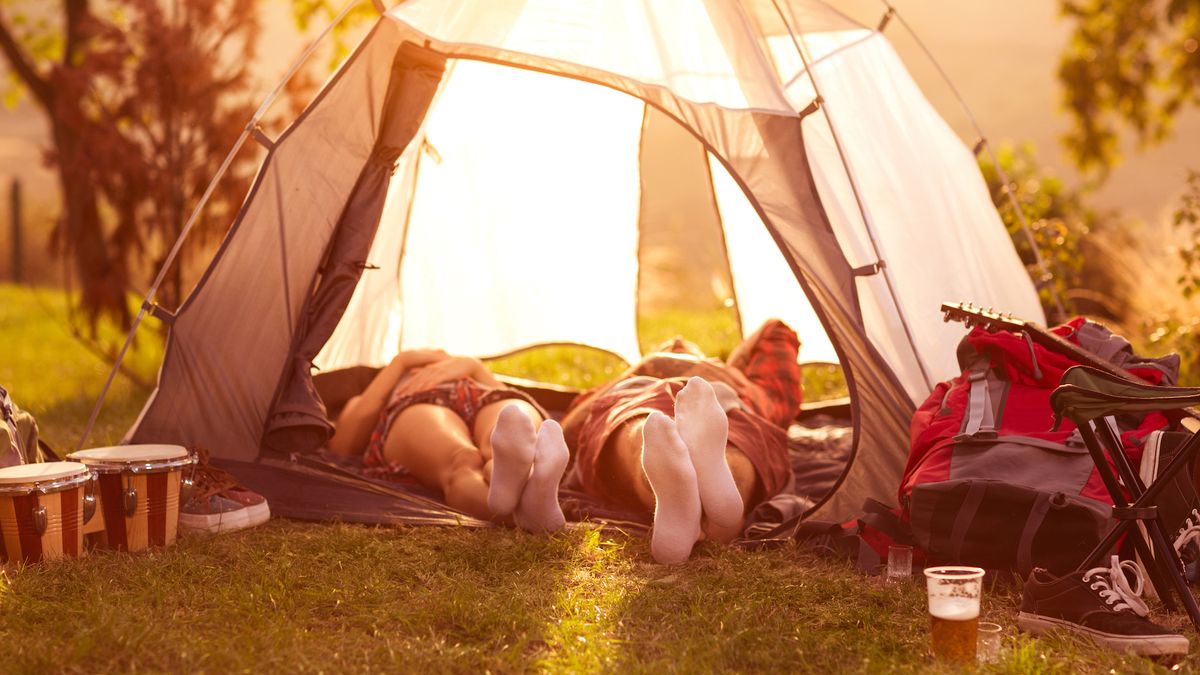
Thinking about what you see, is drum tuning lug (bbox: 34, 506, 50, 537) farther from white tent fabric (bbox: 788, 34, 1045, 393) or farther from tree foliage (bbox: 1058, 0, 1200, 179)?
tree foliage (bbox: 1058, 0, 1200, 179)

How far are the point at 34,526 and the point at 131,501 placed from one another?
10.0 inches

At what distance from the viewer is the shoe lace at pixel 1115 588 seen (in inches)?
97.6

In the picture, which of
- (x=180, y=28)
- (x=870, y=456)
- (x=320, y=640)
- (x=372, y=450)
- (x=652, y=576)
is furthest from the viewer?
(x=180, y=28)

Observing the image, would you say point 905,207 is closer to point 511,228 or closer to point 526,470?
point 526,470

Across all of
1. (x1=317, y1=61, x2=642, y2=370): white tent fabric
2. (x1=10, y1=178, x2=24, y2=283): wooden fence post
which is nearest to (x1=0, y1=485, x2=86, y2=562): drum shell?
(x1=317, y1=61, x2=642, y2=370): white tent fabric

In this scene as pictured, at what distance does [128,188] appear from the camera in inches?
251

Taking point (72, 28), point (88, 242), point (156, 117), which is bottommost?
point (88, 242)

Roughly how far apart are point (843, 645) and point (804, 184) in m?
1.43

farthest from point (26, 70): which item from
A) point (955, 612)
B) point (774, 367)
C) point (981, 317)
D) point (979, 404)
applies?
point (955, 612)

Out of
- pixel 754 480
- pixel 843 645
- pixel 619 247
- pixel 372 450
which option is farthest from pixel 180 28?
pixel 843 645

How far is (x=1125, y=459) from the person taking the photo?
2.50 metres

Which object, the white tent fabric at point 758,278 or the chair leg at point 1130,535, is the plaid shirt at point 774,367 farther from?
the chair leg at point 1130,535

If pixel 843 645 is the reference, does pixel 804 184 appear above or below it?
above

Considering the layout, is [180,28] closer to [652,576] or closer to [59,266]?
[652,576]
